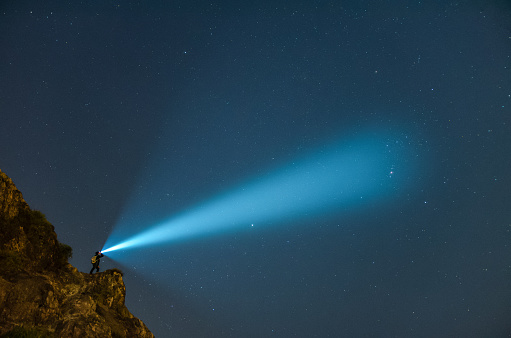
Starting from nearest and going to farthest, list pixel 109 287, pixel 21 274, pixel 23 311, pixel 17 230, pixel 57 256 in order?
pixel 23 311 → pixel 21 274 → pixel 17 230 → pixel 57 256 → pixel 109 287

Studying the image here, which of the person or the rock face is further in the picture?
the person

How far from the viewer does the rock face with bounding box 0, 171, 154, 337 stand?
1250 cm

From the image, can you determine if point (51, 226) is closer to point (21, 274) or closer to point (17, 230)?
point (17, 230)

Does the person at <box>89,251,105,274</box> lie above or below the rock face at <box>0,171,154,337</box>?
above

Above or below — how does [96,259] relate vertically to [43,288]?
above

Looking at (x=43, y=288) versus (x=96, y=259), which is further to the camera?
(x=96, y=259)

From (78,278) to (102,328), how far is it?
3.83m

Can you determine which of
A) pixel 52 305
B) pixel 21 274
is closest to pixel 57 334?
pixel 52 305

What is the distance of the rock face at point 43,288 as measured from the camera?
12500 millimetres

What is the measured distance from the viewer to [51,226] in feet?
54.4

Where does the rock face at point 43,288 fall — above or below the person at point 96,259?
below

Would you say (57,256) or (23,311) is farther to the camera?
(57,256)

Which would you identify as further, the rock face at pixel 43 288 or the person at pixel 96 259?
the person at pixel 96 259

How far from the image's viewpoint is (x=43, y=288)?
13828 mm
